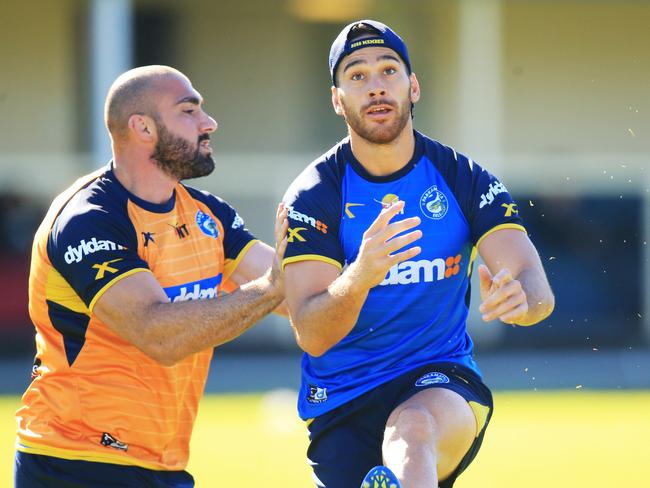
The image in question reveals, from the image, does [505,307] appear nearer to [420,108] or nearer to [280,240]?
[280,240]

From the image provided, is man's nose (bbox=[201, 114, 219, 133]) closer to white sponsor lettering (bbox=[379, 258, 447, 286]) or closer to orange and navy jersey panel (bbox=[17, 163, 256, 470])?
orange and navy jersey panel (bbox=[17, 163, 256, 470])

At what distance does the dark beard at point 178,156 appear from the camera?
19.6ft

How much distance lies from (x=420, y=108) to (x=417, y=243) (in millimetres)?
14758

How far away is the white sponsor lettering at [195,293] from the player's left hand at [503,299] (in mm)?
1567

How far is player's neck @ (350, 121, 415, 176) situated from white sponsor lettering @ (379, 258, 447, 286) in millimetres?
440

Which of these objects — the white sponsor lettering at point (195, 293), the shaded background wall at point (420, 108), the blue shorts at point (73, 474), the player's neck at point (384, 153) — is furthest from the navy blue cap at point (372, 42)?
the shaded background wall at point (420, 108)

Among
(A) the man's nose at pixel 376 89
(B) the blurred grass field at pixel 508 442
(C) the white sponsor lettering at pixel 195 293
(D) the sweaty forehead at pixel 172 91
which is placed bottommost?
(B) the blurred grass field at pixel 508 442

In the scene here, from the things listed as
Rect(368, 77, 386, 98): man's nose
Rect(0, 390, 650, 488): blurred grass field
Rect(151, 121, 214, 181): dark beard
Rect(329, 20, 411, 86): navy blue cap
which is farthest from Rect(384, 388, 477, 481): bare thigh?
Rect(0, 390, 650, 488): blurred grass field

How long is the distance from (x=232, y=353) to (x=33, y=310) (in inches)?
414

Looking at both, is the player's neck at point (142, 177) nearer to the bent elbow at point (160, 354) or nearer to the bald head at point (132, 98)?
the bald head at point (132, 98)

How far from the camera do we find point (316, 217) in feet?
17.9

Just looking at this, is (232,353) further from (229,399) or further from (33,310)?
(33,310)

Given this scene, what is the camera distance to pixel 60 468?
5590 millimetres

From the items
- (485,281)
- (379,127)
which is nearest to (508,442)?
(379,127)
